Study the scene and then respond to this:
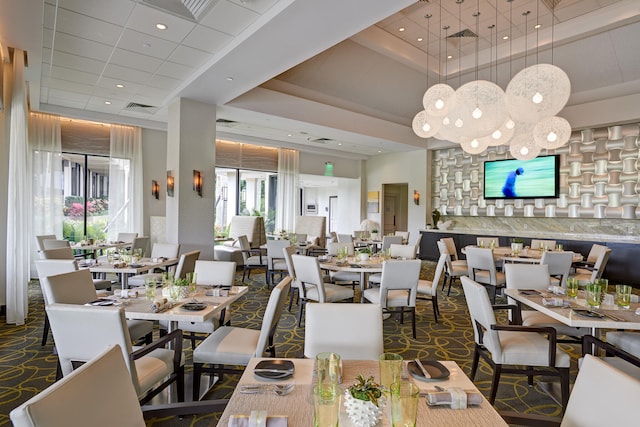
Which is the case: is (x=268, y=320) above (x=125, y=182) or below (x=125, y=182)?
below

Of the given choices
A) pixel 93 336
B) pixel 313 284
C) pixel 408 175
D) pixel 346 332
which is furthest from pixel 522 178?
pixel 93 336

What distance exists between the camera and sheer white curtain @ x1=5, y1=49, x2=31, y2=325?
15.7 feet

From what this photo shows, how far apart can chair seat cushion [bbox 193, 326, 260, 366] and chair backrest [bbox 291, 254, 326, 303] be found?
63.4 inches

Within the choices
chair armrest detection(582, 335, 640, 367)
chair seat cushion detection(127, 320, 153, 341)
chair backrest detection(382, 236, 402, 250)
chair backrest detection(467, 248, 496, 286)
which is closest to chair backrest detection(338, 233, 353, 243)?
chair backrest detection(382, 236, 402, 250)

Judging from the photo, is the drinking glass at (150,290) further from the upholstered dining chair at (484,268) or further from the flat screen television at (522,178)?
the flat screen television at (522,178)

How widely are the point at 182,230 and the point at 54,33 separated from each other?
3.55 metres

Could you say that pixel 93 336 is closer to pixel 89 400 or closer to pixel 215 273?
pixel 89 400

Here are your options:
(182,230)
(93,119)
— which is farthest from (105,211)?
(182,230)

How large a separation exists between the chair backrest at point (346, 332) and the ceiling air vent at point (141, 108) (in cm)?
716

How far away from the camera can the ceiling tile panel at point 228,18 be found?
4016mm

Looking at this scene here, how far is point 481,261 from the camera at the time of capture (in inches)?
231

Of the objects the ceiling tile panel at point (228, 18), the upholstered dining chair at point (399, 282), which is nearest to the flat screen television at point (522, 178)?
the upholstered dining chair at point (399, 282)

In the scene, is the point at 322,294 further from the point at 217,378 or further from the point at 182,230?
the point at 182,230

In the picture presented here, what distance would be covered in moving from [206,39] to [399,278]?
13.2 ft
